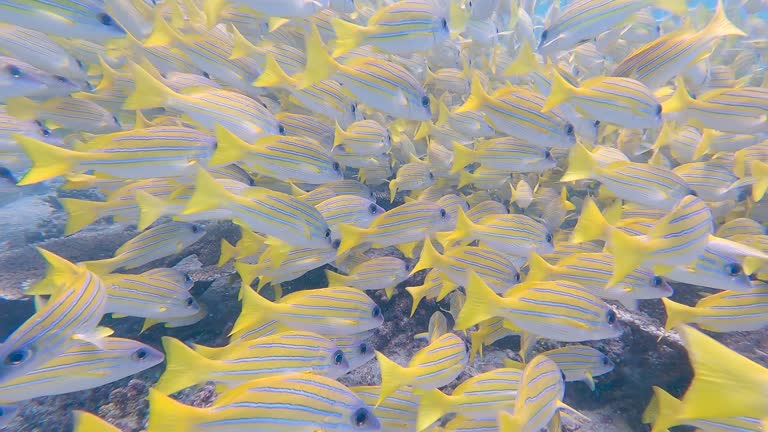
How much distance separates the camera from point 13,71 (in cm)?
326

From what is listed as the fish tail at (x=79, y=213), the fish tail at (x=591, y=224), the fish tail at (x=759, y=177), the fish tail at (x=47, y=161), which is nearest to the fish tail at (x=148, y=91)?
the fish tail at (x=47, y=161)

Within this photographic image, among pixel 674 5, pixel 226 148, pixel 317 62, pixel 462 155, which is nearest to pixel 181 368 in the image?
pixel 226 148

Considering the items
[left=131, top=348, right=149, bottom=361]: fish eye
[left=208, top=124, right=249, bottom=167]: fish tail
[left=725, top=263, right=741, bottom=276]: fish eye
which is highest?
[left=208, top=124, right=249, bottom=167]: fish tail

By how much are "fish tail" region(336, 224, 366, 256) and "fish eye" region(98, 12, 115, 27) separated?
2406 millimetres

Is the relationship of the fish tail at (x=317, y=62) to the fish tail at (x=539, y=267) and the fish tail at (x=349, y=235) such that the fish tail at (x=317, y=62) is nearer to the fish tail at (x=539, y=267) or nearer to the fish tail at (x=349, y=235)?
the fish tail at (x=349, y=235)

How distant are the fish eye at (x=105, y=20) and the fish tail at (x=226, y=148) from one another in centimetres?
127

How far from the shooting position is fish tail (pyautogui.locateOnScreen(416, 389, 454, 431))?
215 cm

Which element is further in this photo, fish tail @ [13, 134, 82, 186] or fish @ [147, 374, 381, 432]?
fish tail @ [13, 134, 82, 186]

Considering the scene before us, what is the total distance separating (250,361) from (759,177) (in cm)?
406

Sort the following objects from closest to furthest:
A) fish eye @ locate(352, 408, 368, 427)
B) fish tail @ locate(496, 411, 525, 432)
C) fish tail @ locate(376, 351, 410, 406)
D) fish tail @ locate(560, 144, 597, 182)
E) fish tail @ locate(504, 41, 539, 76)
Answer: fish tail @ locate(496, 411, 525, 432)
fish eye @ locate(352, 408, 368, 427)
fish tail @ locate(376, 351, 410, 406)
fish tail @ locate(560, 144, 597, 182)
fish tail @ locate(504, 41, 539, 76)

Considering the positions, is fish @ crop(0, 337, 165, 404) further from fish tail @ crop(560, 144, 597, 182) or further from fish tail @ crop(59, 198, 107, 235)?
fish tail @ crop(560, 144, 597, 182)

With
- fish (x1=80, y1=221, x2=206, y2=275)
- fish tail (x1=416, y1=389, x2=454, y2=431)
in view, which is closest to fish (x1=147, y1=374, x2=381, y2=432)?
fish tail (x1=416, y1=389, x2=454, y2=431)

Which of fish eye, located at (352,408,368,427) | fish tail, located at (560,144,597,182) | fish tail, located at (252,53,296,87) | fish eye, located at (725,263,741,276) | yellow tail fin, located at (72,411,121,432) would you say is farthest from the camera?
fish tail, located at (252,53,296,87)

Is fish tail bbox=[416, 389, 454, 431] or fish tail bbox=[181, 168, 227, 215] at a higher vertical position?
fish tail bbox=[181, 168, 227, 215]
